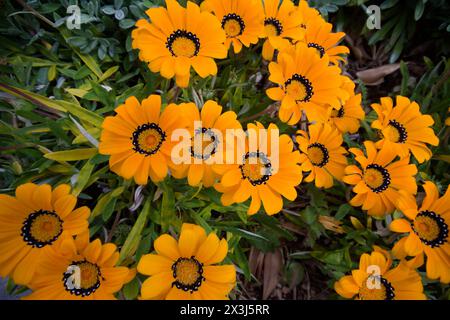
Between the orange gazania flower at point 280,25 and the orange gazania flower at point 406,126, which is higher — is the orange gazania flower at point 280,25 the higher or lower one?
the higher one

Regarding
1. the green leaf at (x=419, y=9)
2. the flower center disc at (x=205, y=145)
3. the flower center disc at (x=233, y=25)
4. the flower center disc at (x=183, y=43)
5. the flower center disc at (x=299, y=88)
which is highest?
the green leaf at (x=419, y=9)

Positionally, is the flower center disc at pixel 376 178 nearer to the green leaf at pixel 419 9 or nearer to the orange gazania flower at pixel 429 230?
the orange gazania flower at pixel 429 230

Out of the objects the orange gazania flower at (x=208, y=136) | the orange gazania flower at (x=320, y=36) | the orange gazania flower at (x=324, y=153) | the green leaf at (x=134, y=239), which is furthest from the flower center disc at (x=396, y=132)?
the green leaf at (x=134, y=239)

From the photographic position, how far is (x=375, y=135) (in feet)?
5.98

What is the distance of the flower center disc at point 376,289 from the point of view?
1.28m

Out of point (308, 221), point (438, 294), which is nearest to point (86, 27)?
point (308, 221)

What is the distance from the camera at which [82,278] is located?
1.05 metres

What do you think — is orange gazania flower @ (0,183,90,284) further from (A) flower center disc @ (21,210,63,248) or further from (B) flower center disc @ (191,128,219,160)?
(B) flower center disc @ (191,128,219,160)

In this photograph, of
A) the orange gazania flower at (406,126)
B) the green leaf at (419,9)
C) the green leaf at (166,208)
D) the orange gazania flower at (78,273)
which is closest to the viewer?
the orange gazania flower at (78,273)

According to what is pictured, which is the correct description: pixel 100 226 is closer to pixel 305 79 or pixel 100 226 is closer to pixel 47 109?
pixel 47 109

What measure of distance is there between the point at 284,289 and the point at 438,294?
0.73 m

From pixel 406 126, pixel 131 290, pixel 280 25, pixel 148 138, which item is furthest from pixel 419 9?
pixel 131 290

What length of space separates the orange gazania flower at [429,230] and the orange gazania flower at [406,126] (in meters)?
0.22

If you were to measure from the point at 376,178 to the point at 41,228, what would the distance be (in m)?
1.20
